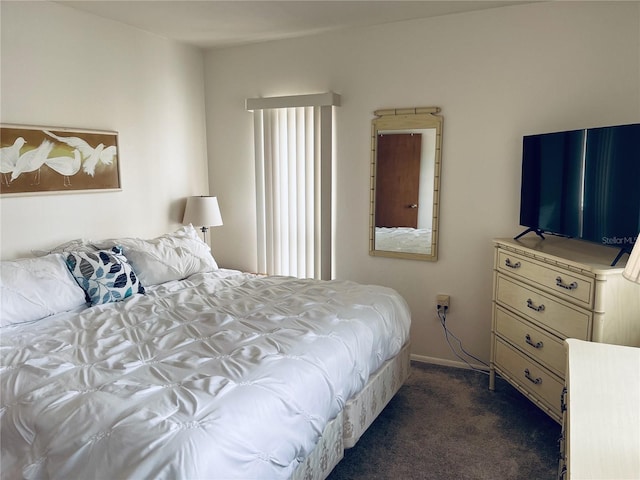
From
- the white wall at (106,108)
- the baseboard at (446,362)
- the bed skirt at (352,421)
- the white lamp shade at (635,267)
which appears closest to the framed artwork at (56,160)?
the white wall at (106,108)

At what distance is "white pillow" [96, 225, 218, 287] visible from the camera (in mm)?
3016

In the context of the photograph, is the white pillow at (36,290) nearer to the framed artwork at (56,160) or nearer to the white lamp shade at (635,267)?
the framed artwork at (56,160)

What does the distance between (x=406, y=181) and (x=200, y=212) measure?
5.48 feet

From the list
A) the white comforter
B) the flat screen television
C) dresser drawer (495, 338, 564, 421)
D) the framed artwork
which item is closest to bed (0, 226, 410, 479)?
the white comforter

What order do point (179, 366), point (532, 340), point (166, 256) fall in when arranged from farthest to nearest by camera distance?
1. point (166, 256)
2. point (532, 340)
3. point (179, 366)

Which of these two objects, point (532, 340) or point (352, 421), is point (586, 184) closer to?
point (532, 340)

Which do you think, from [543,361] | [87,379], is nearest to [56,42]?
[87,379]

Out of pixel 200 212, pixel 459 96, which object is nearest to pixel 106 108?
pixel 200 212

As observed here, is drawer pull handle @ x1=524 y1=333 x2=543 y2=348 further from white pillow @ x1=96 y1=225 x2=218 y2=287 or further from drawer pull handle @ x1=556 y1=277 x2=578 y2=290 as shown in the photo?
white pillow @ x1=96 y1=225 x2=218 y2=287

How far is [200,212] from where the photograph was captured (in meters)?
3.92

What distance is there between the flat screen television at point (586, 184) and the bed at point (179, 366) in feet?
3.43

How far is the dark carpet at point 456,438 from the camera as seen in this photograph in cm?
235

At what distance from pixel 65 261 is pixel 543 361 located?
8.78 ft

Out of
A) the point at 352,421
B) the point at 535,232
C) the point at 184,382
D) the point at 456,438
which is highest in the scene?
the point at 535,232
